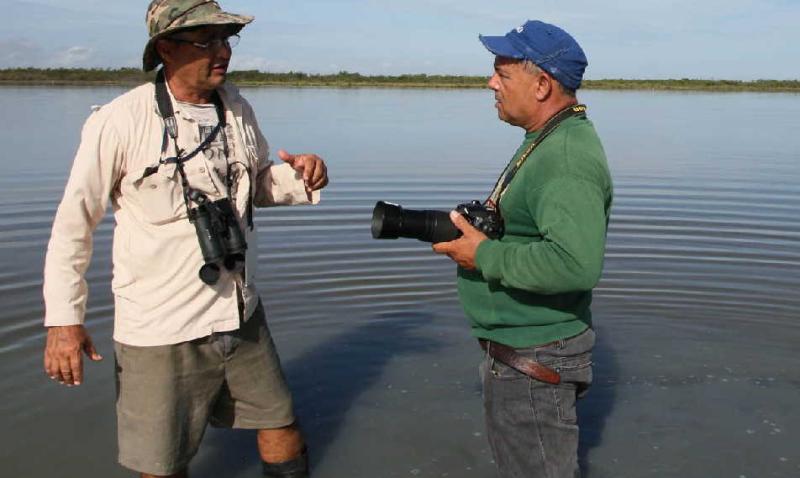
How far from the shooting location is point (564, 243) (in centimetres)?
299

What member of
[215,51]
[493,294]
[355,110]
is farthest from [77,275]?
[355,110]

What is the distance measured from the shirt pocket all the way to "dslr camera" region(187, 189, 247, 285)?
0.06m

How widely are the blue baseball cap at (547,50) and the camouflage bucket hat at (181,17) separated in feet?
3.50

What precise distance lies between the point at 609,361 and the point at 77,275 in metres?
4.03

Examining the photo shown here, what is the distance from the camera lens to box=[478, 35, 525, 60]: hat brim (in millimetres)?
3309

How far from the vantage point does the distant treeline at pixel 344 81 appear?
194ft

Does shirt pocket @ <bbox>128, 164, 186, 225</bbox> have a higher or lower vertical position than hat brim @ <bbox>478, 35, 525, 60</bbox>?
lower

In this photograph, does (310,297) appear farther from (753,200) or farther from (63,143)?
(63,143)

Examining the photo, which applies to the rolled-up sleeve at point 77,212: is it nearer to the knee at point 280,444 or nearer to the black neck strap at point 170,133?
the black neck strap at point 170,133

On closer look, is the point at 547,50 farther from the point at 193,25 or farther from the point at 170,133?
the point at 170,133

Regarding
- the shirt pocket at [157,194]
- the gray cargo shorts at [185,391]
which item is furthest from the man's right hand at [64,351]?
the shirt pocket at [157,194]

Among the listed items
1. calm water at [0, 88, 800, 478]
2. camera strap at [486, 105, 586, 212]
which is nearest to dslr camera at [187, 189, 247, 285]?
camera strap at [486, 105, 586, 212]

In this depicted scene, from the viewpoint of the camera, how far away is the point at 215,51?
12.1 ft

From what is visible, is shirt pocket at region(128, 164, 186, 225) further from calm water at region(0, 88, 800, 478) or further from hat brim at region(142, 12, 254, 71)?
calm water at region(0, 88, 800, 478)
